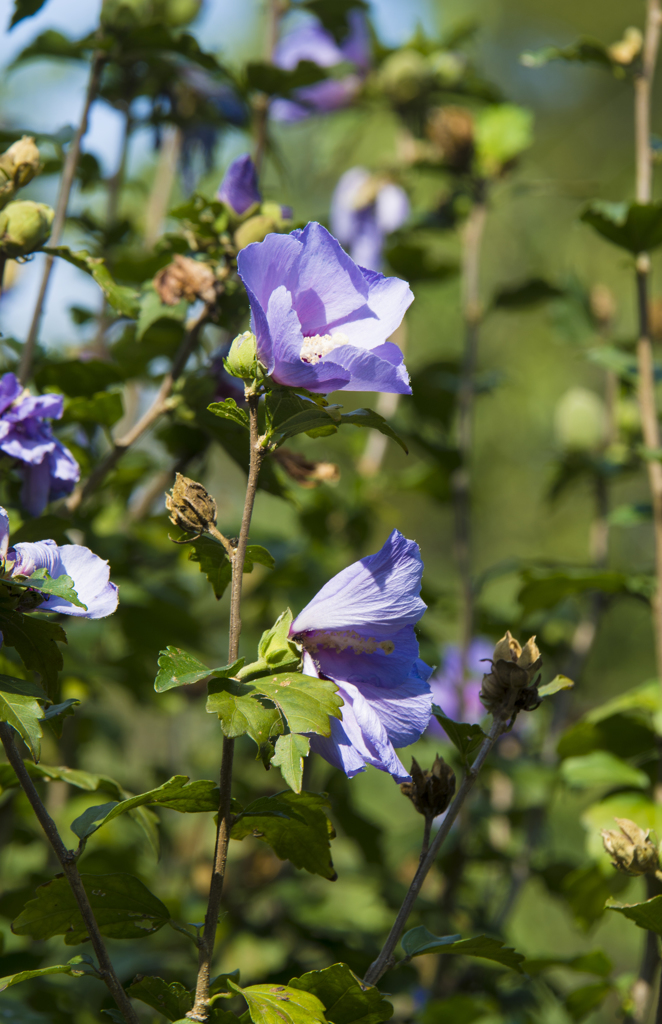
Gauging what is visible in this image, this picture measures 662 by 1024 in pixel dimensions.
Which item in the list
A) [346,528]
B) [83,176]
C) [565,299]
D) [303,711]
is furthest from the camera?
[346,528]

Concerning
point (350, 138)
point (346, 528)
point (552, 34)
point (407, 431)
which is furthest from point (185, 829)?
point (552, 34)

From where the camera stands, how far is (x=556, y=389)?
16.2ft

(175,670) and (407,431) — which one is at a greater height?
(175,670)

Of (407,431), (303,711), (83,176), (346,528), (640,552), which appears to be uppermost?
(83,176)

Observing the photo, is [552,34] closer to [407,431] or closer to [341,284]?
[407,431]

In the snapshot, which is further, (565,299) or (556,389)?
(556,389)

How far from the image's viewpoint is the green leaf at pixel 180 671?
1.96 feet

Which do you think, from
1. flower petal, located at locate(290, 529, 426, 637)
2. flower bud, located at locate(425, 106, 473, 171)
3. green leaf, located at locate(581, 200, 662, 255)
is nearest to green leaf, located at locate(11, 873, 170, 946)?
flower petal, located at locate(290, 529, 426, 637)

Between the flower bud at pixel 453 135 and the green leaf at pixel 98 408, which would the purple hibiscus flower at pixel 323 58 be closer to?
the flower bud at pixel 453 135

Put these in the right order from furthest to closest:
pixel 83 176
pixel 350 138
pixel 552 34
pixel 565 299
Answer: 1. pixel 552 34
2. pixel 350 138
3. pixel 565 299
4. pixel 83 176

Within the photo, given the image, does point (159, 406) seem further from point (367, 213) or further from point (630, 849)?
point (367, 213)

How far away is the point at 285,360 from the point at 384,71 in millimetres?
1296

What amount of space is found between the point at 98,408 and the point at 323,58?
107 cm

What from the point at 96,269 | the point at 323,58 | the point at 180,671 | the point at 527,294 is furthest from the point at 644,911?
the point at 323,58
